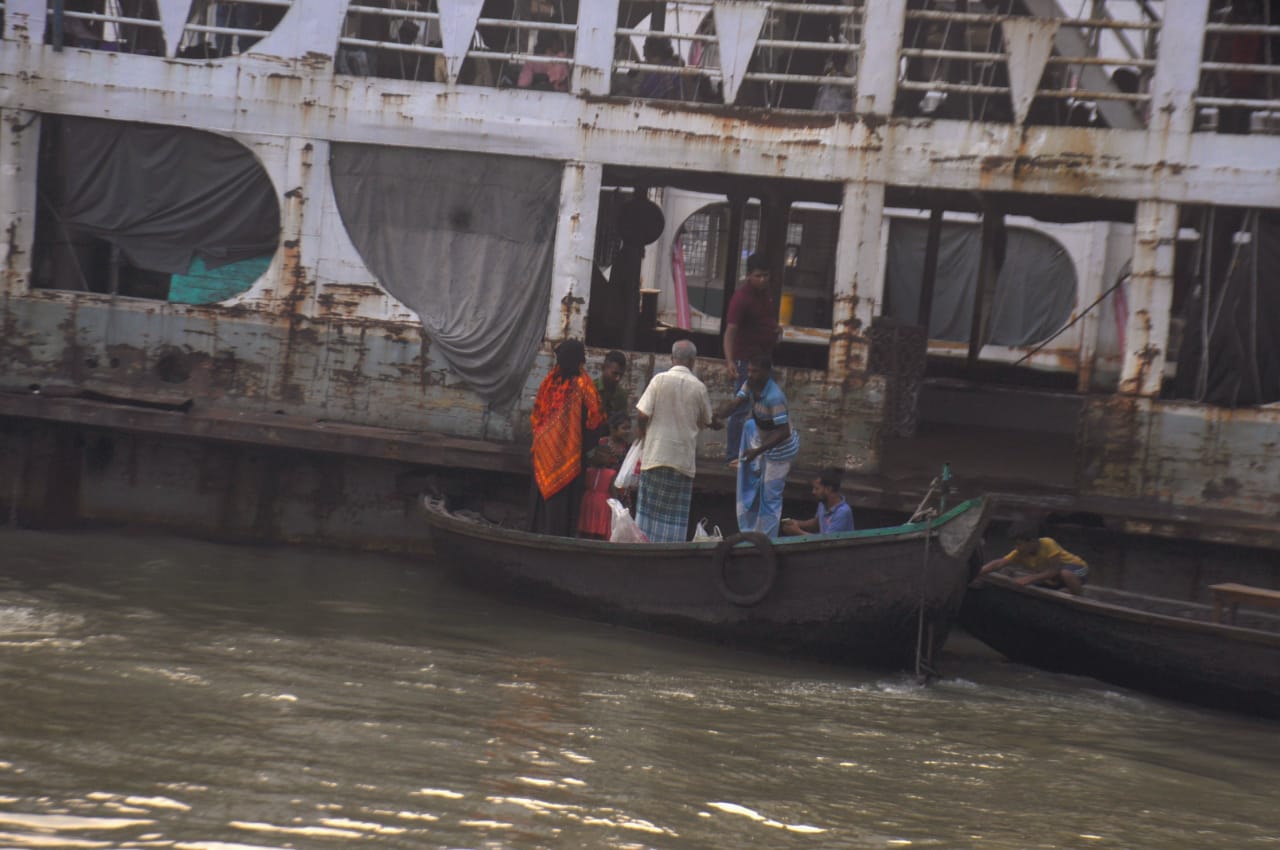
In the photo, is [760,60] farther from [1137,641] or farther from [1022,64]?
[1137,641]

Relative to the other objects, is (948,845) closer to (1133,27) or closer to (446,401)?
(446,401)

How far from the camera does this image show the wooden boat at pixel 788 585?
778 cm

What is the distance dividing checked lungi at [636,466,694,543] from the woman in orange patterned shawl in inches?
23.4

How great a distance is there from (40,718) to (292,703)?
1.06 meters

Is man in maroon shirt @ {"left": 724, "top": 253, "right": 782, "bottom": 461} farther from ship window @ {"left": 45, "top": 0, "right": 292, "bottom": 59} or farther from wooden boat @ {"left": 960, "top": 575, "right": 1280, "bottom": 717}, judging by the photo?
ship window @ {"left": 45, "top": 0, "right": 292, "bottom": 59}

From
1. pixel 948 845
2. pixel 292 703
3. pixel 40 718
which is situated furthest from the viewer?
pixel 292 703

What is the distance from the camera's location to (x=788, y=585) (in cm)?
812

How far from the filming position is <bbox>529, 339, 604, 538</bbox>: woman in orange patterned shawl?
9188 mm

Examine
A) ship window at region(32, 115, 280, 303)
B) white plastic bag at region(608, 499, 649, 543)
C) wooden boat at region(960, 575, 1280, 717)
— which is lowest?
wooden boat at region(960, 575, 1280, 717)

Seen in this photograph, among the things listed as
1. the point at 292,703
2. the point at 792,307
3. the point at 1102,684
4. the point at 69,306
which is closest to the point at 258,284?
the point at 69,306

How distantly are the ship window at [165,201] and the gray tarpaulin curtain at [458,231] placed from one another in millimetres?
776

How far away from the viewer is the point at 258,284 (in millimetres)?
10805

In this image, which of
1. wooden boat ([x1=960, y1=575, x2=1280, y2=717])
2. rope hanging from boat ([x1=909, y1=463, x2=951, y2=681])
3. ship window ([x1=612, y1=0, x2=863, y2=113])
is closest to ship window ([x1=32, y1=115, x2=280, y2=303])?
ship window ([x1=612, y1=0, x2=863, y2=113])

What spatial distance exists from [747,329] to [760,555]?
84.6 inches
